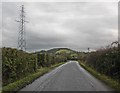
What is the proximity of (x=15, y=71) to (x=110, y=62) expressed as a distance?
8.46 m

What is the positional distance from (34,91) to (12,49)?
26.7ft

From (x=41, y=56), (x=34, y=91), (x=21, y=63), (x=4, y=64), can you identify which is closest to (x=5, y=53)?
(x=4, y=64)

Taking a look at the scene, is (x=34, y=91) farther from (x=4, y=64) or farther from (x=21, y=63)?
(x=21, y=63)

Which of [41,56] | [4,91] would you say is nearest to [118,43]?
[4,91]

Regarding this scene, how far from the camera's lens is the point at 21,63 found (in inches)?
1000

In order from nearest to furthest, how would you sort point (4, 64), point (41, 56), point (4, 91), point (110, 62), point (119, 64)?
point (4, 91)
point (4, 64)
point (119, 64)
point (110, 62)
point (41, 56)

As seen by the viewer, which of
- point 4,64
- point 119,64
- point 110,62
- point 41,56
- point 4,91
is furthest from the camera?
point 41,56

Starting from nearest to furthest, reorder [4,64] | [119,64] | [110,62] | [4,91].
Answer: [4,91], [4,64], [119,64], [110,62]

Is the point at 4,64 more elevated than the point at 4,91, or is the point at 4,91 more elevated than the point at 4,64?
the point at 4,64

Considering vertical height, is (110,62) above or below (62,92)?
above

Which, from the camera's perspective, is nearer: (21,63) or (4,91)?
(4,91)

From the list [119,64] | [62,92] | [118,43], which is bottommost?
[62,92]

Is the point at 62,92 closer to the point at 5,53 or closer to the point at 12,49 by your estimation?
the point at 5,53

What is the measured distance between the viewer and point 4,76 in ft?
66.4
